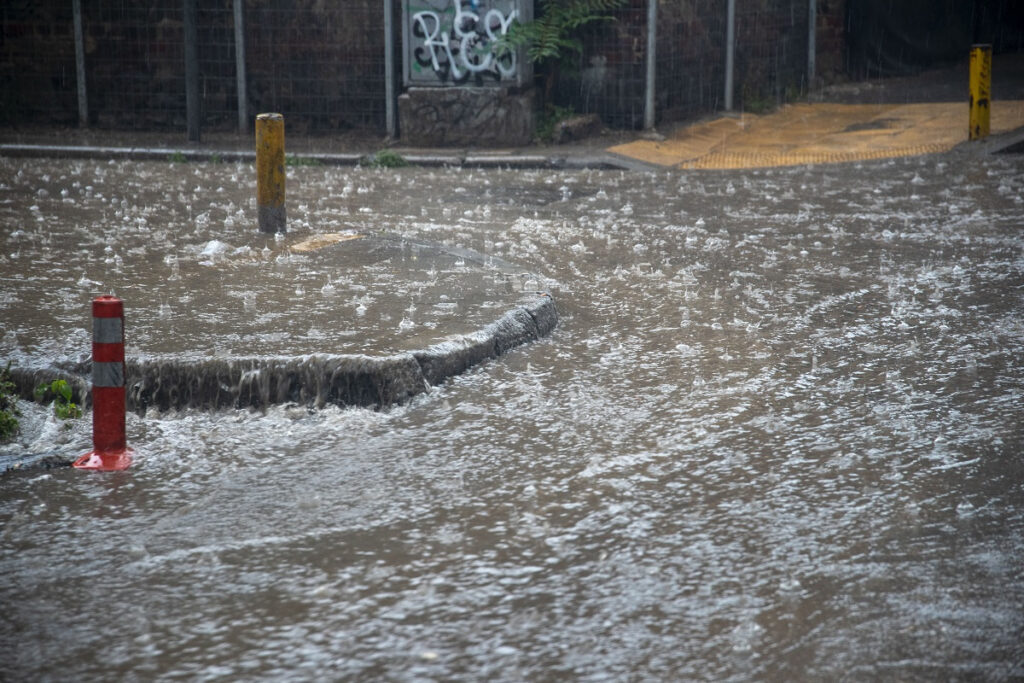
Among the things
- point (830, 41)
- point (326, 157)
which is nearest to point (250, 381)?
point (326, 157)

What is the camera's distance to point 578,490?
4.49 m

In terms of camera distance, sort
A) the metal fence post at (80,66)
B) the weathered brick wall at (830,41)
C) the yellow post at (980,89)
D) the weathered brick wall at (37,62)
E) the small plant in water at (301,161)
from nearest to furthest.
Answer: the yellow post at (980,89) < the small plant in water at (301,161) < the metal fence post at (80,66) < the weathered brick wall at (37,62) < the weathered brick wall at (830,41)

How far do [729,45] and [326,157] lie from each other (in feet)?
19.2

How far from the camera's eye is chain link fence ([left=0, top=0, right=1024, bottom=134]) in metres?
14.7

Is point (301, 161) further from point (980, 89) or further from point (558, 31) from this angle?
point (980, 89)

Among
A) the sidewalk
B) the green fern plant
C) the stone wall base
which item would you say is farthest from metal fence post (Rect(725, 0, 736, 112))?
the stone wall base

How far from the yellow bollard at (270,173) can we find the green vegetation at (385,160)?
15.1ft

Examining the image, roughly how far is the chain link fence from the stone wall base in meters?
0.62

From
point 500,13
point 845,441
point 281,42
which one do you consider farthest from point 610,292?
point 281,42

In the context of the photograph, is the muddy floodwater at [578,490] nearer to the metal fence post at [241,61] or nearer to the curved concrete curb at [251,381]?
the curved concrete curb at [251,381]

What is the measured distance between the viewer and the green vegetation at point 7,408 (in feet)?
16.8

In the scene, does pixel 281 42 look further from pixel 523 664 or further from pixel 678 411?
pixel 523 664

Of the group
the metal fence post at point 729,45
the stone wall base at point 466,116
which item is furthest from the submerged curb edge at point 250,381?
the metal fence post at point 729,45

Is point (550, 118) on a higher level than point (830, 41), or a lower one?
lower
